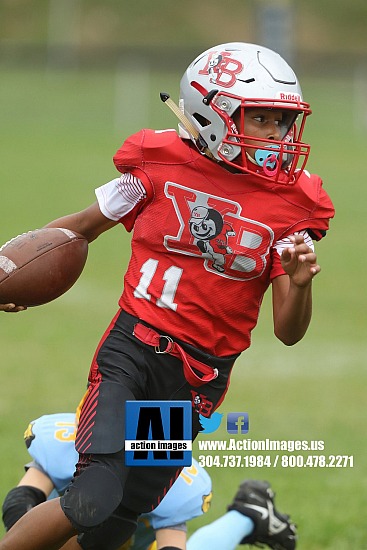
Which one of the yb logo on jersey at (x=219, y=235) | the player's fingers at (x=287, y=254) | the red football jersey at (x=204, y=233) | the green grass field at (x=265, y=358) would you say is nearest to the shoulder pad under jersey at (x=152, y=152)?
the red football jersey at (x=204, y=233)

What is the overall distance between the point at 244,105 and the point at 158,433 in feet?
3.99

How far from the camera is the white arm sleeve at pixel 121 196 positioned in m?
4.36

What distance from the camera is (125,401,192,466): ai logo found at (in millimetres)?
4074

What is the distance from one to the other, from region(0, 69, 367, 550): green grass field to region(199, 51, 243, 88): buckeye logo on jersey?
202 centimetres

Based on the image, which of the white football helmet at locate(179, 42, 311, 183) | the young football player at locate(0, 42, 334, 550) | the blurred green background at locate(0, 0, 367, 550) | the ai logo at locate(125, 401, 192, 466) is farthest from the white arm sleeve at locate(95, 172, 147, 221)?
the blurred green background at locate(0, 0, 367, 550)

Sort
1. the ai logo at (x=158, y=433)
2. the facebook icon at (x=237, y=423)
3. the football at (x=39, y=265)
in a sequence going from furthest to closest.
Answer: the facebook icon at (x=237, y=423) → the football at (x=39, y=265) → the ai logo at (x=158, y=433)

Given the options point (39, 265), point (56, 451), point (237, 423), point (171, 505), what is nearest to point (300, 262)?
point (39, 265)

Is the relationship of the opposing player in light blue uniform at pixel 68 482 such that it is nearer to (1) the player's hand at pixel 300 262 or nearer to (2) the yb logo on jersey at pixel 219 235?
(2) the yb logo on jersey at pixel 219 235

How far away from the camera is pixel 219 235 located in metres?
4.25

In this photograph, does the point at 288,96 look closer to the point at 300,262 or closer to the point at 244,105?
the point at 244,105

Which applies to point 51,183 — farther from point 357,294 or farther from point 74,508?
point 74,508

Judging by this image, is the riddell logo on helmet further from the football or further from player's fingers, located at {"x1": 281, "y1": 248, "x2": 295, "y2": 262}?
the football

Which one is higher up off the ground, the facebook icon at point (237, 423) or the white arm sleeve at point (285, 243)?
the white arm sleeve at point (285, 243)

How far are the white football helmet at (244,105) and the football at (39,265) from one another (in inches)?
24.6
